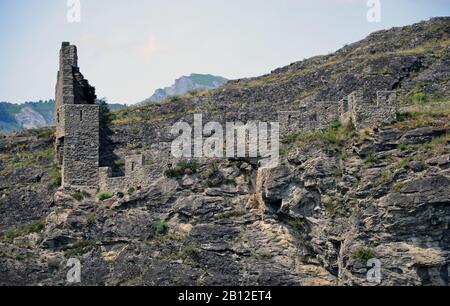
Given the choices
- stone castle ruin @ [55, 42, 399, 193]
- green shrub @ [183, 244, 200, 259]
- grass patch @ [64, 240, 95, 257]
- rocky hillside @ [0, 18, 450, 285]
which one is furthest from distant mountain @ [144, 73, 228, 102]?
green shrub @ [183, 244, 200, 259]

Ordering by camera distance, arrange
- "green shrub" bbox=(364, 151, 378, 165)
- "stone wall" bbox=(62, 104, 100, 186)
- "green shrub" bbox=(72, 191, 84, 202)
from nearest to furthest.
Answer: "green shrub" bbox=(364, 151, 378, 165) < "green shrub" bbox=(72, 191, 84, 202) < "stone wall" bbox=(62, 104, 100, 186)

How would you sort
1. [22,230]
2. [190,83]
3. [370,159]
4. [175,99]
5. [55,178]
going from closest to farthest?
[370,159], [22,230], [55,178], [175,99], [190,83]

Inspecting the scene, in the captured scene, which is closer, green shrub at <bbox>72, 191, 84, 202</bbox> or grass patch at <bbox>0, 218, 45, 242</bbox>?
grass patch at <bbox>0, 218, 45, 242</bbox>

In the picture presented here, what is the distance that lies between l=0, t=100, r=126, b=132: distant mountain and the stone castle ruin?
74976mm

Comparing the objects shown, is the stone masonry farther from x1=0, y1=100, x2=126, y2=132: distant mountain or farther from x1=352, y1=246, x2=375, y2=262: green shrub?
x1=0, y1=100, x2=126, y2=132: distant mountain

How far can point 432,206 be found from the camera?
123 ft

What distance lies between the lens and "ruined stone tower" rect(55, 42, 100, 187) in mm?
45844

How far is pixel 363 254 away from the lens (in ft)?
125

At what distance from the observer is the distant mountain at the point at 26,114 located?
412 feet

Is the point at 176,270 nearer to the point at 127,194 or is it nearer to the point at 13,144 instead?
the point at 127,194

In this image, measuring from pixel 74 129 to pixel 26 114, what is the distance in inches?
3479

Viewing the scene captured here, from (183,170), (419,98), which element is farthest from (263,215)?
(419,98)

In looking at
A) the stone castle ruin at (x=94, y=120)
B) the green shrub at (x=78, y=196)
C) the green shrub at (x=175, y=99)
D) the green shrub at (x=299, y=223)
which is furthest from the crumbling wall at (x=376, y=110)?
the green shrub at (x=175, y=99)

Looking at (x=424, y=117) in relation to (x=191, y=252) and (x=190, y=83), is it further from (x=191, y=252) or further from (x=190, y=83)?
(x=190, y=83)
